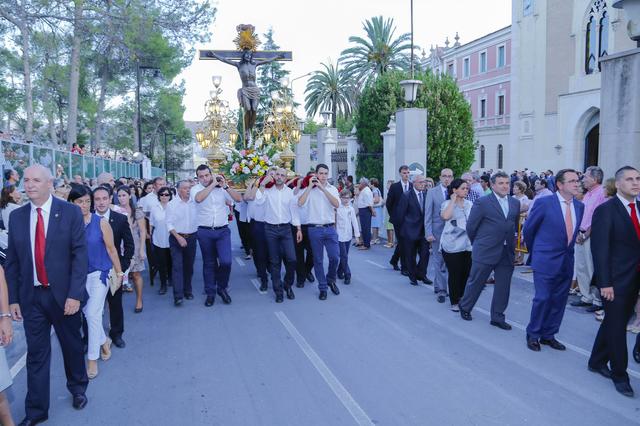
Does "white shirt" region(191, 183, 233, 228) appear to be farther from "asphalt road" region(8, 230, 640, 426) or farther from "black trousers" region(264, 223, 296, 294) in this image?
"asphalt road" region(8, 230, 640, 426)

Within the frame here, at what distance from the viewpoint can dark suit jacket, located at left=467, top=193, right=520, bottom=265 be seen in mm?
6988

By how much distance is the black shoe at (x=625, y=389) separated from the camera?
16.2ft

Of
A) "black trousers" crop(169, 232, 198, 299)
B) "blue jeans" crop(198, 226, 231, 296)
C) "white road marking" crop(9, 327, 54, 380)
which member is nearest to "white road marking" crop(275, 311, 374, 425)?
"blue jeans" crop(198, 226, 231, 296)

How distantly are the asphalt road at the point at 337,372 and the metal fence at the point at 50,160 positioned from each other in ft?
13.0

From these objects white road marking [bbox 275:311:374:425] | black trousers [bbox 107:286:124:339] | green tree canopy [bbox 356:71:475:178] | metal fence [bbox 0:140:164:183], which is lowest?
white road marking [bbox 275:311:374:425]

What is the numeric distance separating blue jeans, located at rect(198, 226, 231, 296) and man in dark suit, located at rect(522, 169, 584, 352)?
14.8ft

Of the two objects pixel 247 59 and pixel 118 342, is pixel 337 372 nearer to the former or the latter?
pixel 118 342

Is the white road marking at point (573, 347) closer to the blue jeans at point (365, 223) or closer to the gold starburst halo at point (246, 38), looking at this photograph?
the blue jeans at point (365, 223)

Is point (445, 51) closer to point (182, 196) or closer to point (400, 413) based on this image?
point (182, 196)

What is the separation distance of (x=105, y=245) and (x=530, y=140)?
117 ft

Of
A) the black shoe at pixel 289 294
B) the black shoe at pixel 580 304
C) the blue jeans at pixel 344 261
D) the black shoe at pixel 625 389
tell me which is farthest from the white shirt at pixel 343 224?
the black shoe at pixel 625 389

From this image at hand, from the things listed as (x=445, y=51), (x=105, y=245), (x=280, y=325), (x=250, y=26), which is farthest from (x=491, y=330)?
(x=445, y=51)

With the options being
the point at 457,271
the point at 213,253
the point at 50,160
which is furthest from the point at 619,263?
the point at 50,160

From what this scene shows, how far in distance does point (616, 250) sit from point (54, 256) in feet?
15.9
